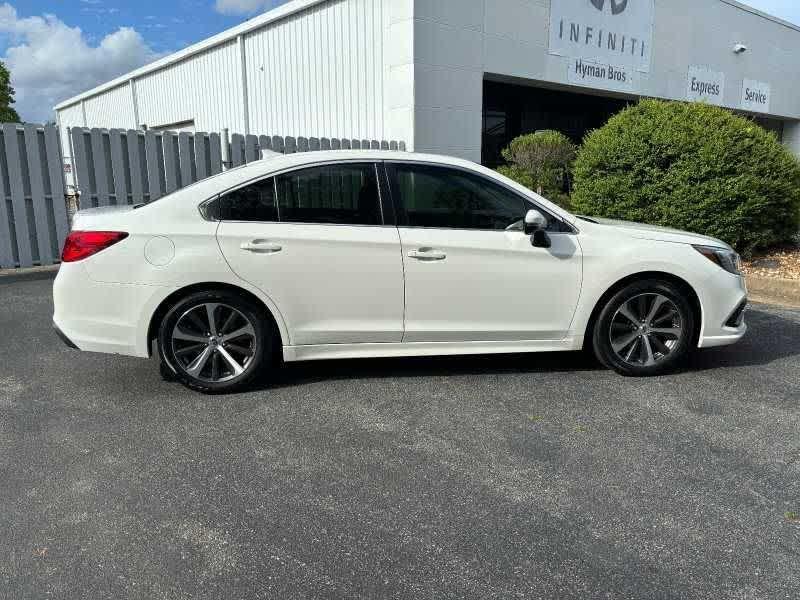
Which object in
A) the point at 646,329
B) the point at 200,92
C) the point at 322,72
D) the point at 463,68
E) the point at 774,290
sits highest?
the point at 200,92

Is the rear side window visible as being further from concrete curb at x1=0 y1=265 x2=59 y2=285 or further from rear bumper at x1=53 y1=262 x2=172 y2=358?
concrete curb at x1=0 y1=265 x2=59 y2=285

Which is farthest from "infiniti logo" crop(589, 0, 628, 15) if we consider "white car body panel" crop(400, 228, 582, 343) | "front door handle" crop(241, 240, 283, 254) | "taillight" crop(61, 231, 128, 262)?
"taillight" crop(61, 231, 128, 262)

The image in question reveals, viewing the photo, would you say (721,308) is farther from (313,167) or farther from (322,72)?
(322,72)

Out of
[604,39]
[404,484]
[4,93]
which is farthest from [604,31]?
[4,93]

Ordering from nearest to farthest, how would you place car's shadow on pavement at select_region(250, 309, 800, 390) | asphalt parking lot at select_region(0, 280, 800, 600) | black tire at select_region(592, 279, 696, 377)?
asphalt parking lot at select_region(0, 280, 800, 600)
black tire at select_region(592, 279, 696, 377)
car's shadow on pavement at select_region(250, 309, 800, 390)

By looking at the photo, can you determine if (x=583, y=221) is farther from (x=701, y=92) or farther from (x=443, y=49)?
(x=701, y=92)

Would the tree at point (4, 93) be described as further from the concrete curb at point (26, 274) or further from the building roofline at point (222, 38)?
the concrete curb at point (26, 274)

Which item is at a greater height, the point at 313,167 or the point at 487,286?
the point at 313,167

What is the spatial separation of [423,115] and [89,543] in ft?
33.0

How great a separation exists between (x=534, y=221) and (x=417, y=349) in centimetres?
120

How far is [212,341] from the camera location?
162 inches

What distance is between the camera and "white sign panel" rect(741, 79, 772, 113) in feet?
68.0

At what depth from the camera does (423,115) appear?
11.4 metres

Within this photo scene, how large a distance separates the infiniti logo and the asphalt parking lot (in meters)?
11.9
